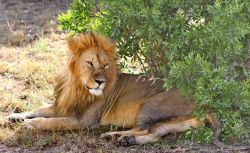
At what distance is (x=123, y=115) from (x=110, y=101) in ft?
0.50

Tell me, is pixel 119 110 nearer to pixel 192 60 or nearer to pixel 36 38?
pixel 192 60

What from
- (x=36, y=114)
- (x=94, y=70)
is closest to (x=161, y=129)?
(x=94, y=70)

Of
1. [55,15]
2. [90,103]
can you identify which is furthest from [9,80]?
[55,15]

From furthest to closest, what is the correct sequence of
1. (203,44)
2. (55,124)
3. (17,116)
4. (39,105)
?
(39,105)
(17,116)
(55,124)
(203,44)

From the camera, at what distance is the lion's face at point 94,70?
4.25m

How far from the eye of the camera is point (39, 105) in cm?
514

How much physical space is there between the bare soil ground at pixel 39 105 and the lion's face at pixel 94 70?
39 centimetres

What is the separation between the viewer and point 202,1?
3.92 meters

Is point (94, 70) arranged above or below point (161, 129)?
above

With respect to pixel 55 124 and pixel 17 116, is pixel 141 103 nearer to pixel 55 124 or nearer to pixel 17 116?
pixel 55 124

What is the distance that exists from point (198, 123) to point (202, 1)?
915 millimetres

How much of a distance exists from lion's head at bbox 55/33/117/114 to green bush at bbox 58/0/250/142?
156 millimetres

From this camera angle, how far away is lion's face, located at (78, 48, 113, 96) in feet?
14.0

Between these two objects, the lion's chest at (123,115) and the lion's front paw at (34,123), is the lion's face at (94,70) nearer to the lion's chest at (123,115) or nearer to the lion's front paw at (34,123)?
the lion's chest at (123,115)
